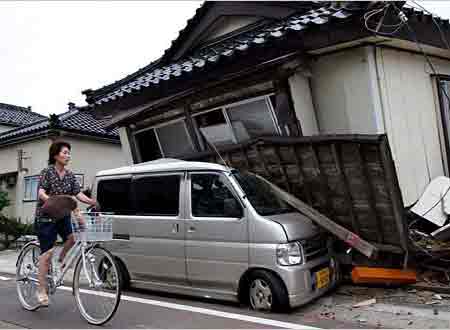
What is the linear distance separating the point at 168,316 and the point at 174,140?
4.34 meters

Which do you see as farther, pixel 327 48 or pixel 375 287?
pixel 327 48

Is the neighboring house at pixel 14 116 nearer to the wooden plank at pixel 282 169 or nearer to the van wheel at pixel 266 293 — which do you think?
the wooden plank at pixel 282 169

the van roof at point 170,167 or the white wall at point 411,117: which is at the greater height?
the white wall at point 411,117

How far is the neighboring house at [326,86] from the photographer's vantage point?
6152 mm

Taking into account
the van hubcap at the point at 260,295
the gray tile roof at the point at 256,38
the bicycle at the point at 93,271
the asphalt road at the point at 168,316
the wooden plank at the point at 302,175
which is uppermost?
the gray tile roof at the point at 256,38

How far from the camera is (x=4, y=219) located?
14398 mm

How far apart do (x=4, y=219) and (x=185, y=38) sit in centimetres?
940

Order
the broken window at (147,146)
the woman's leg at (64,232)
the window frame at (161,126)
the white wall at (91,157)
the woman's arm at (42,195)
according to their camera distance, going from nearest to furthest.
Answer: the woman's arm at (42,195) < the woman's leg at (64,232) < the window frame at (161,126) < the broken window at (147,146) < the white wall at (91,157)

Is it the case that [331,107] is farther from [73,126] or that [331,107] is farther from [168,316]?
[73,126]

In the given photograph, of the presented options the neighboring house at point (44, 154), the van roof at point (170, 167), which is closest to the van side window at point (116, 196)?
the van roof at point (170, 167)

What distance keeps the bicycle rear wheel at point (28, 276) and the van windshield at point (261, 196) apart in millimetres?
2753

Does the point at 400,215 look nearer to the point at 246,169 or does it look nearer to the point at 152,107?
the point at 246,169

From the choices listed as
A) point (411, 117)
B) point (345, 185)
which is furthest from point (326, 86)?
point (345, 185)

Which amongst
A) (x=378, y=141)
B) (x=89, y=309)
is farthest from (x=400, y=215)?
(x=89, y=309)
